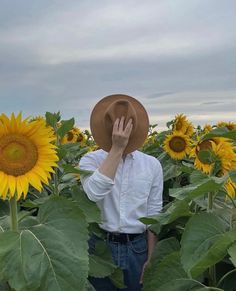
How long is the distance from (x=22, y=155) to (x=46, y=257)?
1.38 feet

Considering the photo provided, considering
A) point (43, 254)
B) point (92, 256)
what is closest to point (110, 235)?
point (92, 256)

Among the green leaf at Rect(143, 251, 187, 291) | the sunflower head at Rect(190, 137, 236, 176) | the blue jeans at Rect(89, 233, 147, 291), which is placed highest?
the sunflower head at Rect(190, 137, 236, 176)

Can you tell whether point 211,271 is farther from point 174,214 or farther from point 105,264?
point 105,264

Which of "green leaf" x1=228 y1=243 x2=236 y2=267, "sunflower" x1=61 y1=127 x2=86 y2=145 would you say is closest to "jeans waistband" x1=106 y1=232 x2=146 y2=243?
"green leaf" x1=228 y1=243 x2=236 y2=267

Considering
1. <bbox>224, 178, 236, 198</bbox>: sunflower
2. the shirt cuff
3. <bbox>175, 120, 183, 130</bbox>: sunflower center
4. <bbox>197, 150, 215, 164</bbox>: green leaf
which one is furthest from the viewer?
<bbox>175, 120, 183, 130</bbox>: sunflower center

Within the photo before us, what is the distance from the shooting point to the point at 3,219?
276 cm

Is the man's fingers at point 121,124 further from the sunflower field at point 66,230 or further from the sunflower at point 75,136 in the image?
the sunflower at point 75,136

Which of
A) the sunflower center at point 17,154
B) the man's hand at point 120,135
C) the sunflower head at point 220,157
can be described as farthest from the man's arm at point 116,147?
the sunflower center at point 17,154

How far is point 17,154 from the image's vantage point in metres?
2.36

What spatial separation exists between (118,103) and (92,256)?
2.79ft

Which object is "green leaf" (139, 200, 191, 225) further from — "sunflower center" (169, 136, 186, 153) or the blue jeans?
"sunflower center" (169, 136, 186, 153)

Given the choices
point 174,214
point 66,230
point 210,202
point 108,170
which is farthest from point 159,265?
point 108,170

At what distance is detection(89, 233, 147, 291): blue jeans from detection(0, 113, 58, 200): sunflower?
102cm

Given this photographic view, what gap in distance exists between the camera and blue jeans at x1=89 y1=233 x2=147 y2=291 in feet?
10.8
